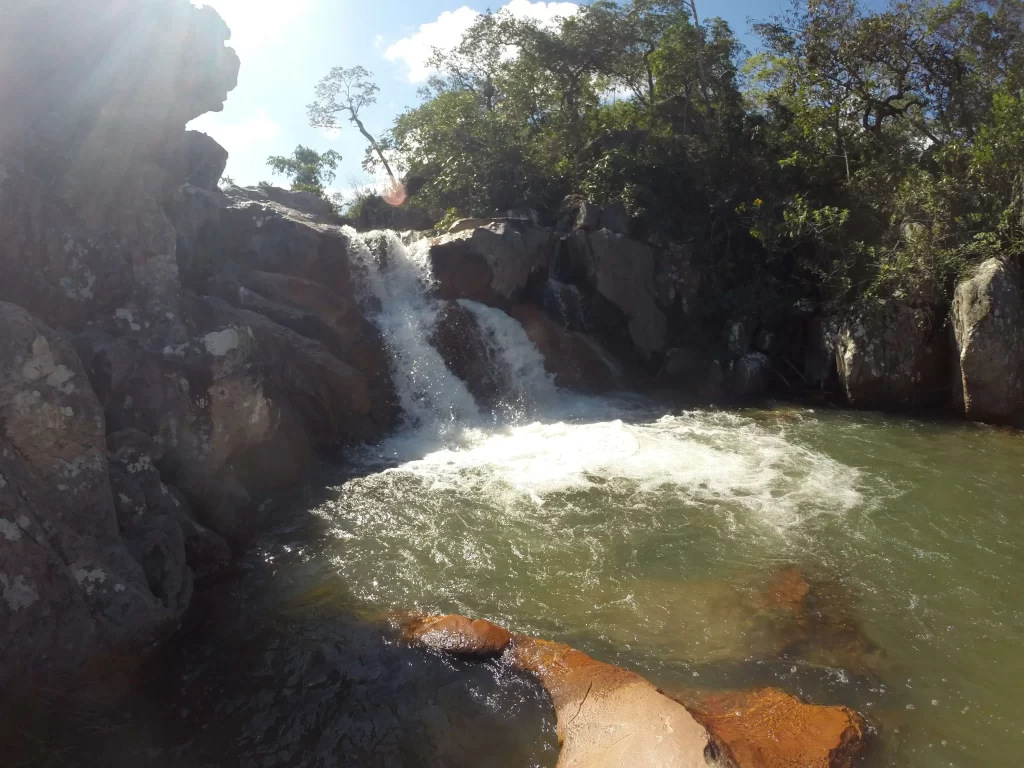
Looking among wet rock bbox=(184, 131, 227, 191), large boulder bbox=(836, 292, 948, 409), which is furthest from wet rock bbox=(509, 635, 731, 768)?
wet rock bbox=(184, 131, 227, 191)

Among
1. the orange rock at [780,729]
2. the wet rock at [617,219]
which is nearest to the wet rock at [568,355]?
the wet rock at [617,219]

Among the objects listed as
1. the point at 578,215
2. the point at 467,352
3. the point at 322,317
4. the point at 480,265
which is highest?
the point at 578,215

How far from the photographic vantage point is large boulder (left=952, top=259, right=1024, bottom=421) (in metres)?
12.0

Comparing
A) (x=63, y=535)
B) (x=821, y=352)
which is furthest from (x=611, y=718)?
(x=821, y=352)

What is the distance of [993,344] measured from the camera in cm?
1202

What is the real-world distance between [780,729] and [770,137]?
712 inches

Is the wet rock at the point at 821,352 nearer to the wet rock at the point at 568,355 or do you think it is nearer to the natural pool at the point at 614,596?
the natural pool at the point at 614,596

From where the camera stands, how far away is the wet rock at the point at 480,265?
50.0ft

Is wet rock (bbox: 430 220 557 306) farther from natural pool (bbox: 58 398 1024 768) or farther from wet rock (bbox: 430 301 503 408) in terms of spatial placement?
natural pool (bbox: 58 398 1024 768)

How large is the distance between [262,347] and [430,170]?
1373 centimetres

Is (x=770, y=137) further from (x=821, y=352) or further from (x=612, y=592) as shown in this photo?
(x=612, y=592)

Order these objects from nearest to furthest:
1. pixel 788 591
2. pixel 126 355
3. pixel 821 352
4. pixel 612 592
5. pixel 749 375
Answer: pixel 788 591 < pixel 612 592 < pixel 126 355 < pixel 821 352 < pixel 749 375

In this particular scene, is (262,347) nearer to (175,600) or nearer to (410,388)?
(410,388)

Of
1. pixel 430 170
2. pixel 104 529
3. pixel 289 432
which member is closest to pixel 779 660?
pixel 104 529
